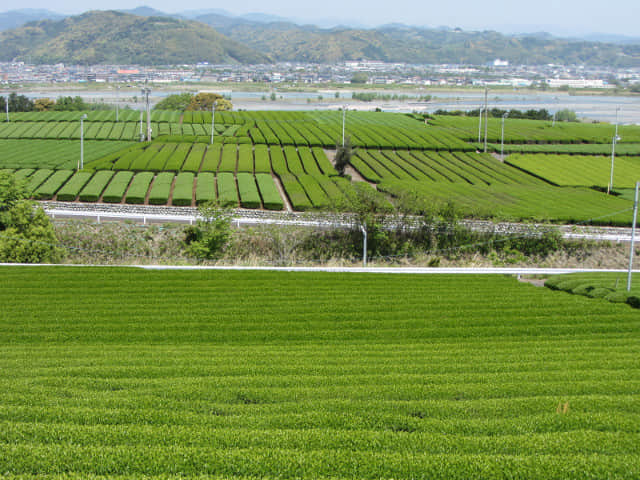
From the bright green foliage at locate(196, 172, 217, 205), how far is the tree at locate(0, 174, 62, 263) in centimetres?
1046

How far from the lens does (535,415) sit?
9.38 meters

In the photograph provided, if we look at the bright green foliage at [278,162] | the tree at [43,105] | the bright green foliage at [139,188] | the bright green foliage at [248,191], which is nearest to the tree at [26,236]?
the bright green foliage at [139,188]

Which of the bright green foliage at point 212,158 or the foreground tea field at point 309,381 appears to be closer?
the foreground tea field at point 309,381

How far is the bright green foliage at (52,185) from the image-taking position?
38844 mm

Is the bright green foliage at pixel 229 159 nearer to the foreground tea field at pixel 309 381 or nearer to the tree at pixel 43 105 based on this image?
the foreground tea field at pixel 309 381

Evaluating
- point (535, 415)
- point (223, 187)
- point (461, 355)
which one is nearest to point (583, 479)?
point (535, 415)

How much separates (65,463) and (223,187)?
34.8 meters

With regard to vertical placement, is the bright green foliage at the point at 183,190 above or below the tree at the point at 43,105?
below

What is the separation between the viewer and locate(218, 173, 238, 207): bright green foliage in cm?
3775

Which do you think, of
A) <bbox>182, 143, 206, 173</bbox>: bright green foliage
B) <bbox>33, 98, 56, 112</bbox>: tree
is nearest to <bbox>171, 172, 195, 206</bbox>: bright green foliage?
<bbox>182, 143, 206, 173</bbox>: bright green foliage

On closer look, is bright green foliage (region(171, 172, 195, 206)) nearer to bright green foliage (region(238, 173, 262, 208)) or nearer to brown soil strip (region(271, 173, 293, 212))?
bright green foliage (region(238, 173, 262, 208))

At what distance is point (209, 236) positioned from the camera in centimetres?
2912

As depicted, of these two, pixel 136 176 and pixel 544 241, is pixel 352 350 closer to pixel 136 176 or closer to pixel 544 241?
pixel 544 241

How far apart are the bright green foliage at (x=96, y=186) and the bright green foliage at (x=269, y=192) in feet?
30.9
